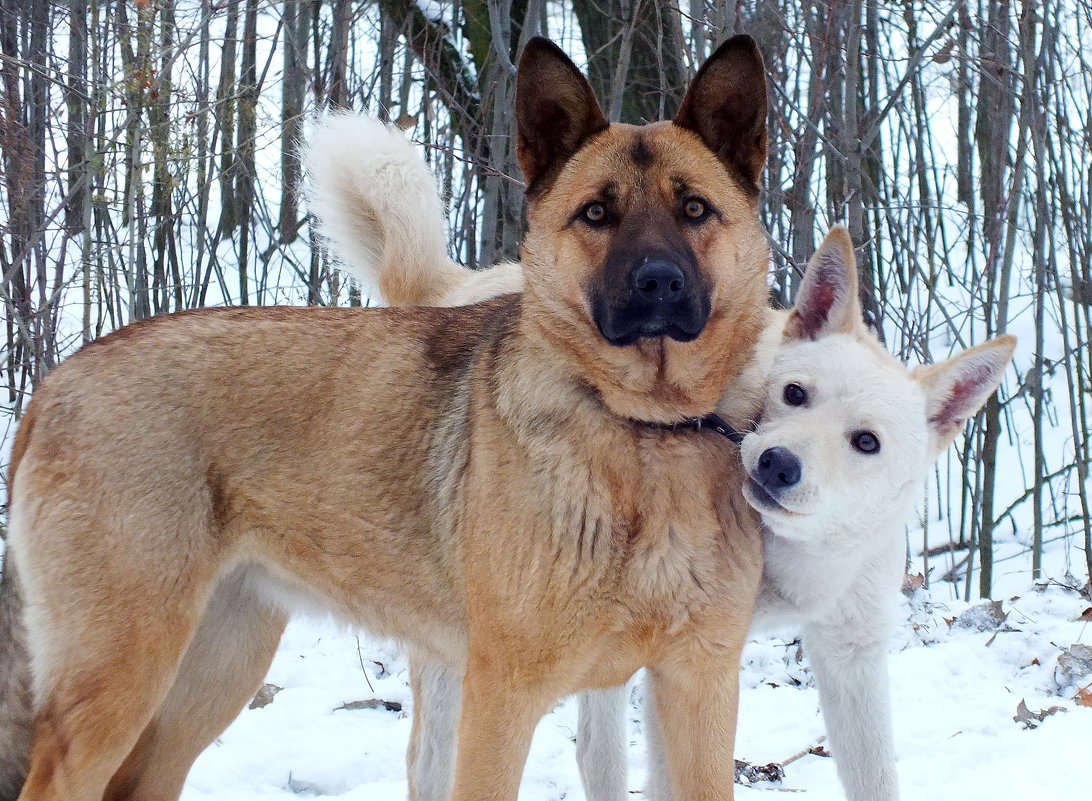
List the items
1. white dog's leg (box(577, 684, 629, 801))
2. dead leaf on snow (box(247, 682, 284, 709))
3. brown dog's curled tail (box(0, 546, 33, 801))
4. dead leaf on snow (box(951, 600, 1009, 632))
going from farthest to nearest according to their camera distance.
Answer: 1. dead leaf on snow (box(951, 600, 1009, 632))
2. dead leaf on snow (box(247, 682, 284, 709))
3. white dog's leg (box(577, 684, 629, 801))
4. brown dog's curled tail (box(0, 546, 33, 801))

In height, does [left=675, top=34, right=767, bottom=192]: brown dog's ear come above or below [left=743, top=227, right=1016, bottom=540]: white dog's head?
above

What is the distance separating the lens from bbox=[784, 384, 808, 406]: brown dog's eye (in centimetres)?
286

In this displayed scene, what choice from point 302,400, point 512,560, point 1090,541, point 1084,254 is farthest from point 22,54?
point 1090,541

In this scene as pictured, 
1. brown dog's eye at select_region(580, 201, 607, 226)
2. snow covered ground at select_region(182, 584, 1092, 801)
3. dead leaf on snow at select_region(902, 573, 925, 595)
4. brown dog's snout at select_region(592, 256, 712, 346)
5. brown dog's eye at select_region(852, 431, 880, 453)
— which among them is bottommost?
snow covered ground at select_region(182, 584, 1092, 801)

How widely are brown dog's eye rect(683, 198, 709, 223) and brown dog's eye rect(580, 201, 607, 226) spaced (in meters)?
0.19

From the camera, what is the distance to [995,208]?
651 cm

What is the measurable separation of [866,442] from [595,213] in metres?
0.92

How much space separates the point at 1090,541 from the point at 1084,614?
3.67 feet

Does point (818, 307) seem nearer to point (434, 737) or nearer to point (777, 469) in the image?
point (777, 469)

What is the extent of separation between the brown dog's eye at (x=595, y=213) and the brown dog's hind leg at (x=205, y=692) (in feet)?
4.55

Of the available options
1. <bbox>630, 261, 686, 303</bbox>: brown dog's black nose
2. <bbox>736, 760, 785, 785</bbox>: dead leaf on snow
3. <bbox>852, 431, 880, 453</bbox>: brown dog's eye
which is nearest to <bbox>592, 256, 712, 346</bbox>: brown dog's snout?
<bbox>630, 261, 686, 303</bbox>: brown dog's black nose

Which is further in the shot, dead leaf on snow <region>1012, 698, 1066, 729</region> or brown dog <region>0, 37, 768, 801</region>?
dead leaf on snow <region>1012, 698, 1066, 729</region>

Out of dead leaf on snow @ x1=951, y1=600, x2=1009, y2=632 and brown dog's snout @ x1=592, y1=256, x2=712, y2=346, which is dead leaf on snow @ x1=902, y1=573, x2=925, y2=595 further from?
brown dog's snout @ x1=592, y1=256, x2=712, y2=346

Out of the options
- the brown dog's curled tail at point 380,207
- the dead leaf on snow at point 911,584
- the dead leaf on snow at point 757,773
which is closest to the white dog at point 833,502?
the dead leaf on snow at point 757,773
